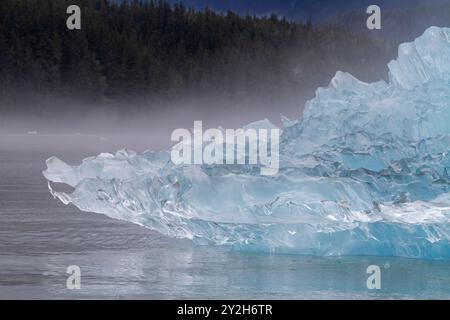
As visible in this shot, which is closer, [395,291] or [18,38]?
[395,291]

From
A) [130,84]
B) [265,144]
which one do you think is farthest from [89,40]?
[265,144]

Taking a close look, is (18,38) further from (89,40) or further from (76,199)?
(76,199)

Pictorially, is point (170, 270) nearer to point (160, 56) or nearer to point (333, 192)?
point (333, 192)

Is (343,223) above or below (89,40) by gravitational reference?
below

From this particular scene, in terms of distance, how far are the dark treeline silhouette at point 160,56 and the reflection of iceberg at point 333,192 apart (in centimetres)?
7148

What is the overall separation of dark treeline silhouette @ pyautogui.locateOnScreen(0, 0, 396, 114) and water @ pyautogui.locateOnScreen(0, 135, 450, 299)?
71.1 meters

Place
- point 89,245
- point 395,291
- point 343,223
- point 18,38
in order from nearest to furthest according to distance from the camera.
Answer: point 395,291 < point 343,223 < point 89,245 < point 18,38

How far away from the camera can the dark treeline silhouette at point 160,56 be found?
87.4 m

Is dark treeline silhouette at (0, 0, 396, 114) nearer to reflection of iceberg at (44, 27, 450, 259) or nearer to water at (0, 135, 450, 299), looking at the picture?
water at (0, 135, 450, 299)
